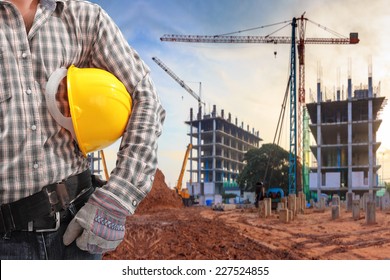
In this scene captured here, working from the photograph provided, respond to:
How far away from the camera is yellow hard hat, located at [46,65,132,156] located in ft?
5.08

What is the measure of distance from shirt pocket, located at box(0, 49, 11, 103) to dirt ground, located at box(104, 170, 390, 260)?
461 centimetres

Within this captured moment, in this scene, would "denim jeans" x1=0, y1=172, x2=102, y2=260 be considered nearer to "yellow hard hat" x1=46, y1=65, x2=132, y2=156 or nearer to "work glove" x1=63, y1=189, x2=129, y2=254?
"work glove" x1=63, y1=189, x2=129, y2=254

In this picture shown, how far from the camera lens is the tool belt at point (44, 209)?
5.28 ft

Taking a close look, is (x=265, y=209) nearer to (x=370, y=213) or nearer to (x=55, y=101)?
(x=370, y=213)

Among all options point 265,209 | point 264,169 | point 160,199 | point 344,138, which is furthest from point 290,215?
point 344,138

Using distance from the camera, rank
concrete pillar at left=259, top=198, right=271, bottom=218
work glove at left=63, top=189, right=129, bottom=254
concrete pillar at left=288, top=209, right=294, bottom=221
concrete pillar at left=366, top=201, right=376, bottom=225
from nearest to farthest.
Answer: work glove at left=63, top=189, right=129, bottom=254
concrete pillar at left=366, top=201, right=376, bottom=225
concrete pillar at left=288, top=209, right=294, bottom=221
concrete pillar at left=259, top=198, right=271, bottom=218

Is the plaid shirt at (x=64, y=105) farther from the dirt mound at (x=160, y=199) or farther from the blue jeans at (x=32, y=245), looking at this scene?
the dirt mound at (x=160, y=199)

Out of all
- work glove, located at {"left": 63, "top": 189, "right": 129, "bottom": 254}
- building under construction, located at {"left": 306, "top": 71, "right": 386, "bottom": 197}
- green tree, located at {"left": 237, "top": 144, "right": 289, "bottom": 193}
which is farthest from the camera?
green tree, located at {"left": 237, "top": 144, "right": 289, "bottom": 193}

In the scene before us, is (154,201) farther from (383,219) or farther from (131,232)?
(131,232)

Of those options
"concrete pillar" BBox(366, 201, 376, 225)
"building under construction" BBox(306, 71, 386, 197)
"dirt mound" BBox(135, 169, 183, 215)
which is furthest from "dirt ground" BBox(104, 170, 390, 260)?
"building under construction" BBox(306, 71, 386, 197)

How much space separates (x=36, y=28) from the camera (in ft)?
5.47

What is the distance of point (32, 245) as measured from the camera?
166cm

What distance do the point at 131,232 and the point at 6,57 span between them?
616 cm
